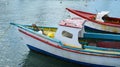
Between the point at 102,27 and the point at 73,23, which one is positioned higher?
the point at 73,23

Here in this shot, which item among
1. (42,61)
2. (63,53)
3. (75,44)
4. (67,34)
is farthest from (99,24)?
(42,61)

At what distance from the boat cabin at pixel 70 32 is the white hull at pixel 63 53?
2.01ft

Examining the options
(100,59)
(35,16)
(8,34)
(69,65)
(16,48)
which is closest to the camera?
(100,59)

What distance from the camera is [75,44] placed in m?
19.4

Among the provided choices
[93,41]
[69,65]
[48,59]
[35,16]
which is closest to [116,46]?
[93,41]

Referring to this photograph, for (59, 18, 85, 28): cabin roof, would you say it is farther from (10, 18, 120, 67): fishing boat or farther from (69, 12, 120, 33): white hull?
(69, 12, 120, 33): white hull

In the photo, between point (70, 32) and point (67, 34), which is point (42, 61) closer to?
point (67, 34)

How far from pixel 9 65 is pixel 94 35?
6661 mm

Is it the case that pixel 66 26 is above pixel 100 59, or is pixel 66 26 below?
above

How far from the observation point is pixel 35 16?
45.5m

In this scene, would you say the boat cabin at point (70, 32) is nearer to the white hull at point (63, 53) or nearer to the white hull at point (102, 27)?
the white hull at point (63, 53)

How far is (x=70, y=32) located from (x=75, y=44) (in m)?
0.92

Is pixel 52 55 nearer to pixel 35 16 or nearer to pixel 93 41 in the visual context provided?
pixel 93 41

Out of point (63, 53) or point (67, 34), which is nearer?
point (63, 53)
